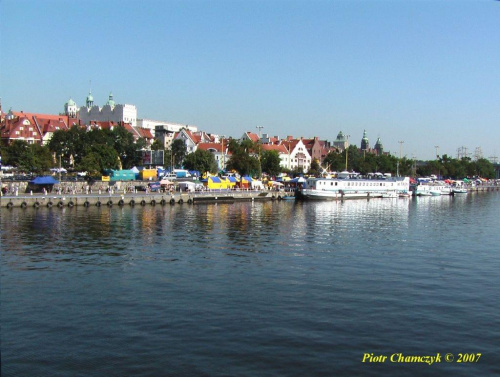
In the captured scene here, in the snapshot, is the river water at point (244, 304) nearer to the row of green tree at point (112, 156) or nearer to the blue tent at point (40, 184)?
the blue tent at point (40, 184)

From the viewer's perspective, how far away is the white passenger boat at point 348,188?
84.9m

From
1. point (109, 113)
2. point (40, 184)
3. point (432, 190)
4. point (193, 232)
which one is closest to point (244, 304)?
point (193, 232)

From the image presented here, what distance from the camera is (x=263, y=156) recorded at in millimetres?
117688

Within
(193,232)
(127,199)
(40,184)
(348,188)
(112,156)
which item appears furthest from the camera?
(348,188)

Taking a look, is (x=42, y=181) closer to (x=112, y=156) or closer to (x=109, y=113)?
(x=112, y=156)

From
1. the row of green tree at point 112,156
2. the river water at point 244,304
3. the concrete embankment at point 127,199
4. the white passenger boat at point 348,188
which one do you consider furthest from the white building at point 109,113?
the river water at point 244,304

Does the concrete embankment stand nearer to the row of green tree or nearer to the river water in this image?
the row of green tree

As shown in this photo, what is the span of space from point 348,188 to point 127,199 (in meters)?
41.2

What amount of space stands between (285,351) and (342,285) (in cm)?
815

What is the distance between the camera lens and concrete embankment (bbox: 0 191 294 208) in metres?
58.2

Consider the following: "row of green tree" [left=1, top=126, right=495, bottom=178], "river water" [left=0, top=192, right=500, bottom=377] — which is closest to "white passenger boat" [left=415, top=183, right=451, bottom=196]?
"row of green tree" [left=1, top=126, right=495, bottom=178]

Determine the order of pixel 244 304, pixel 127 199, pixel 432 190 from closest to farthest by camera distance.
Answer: pixel 244 304 → pixel 127 199 → pixel 432 190

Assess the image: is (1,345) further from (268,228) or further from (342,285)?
(268,228)

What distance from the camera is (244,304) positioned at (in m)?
20.0
